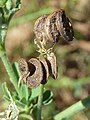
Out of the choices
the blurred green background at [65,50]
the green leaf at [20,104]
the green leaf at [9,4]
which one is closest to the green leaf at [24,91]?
the green leaf at [20,104]

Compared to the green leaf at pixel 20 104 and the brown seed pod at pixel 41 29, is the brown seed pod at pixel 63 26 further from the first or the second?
the green leaf at pixel 20 104

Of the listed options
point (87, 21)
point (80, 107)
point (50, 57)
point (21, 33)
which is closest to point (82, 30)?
point (87, 21)

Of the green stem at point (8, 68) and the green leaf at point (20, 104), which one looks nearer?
the green stem at point (8, 68)

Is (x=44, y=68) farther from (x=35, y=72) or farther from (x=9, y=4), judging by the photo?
(x=9, y=4)

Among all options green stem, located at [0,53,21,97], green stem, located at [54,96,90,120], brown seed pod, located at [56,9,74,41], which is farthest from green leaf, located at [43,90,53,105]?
brown seed pod, located at [56,9,74,41]

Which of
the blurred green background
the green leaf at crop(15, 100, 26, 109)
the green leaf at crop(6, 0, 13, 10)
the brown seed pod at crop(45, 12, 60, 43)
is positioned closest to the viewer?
the brown seed pod at crop(45, 12, 60, 43)

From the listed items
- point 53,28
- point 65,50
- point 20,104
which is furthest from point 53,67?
Answer: point 65,50

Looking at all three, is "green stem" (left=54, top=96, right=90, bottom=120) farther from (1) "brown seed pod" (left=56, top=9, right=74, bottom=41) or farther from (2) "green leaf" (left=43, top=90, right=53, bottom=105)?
(1) "brown seed pod" (left=56, top=9, right=74, bottom=41)

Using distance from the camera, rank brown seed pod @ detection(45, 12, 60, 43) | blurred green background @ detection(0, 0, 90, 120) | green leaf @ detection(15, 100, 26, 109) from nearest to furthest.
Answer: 1. brown seed pod @ detection(45, 12, 60, 43)
2. green leaf @ detection(15, 100, 26, 109)
3. blurred green background @ detection(0, 0, 90, 120)
